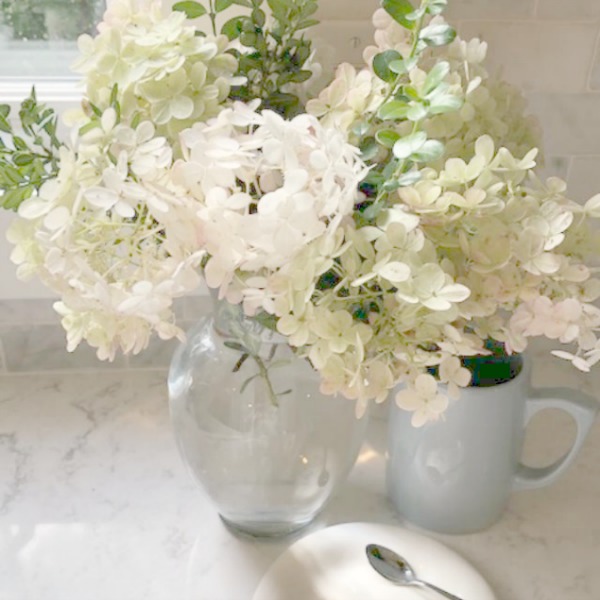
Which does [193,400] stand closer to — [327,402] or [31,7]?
[327,402]

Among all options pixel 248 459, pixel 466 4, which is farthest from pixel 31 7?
pixel 248 459

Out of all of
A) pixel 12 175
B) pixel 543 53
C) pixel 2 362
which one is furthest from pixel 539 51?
pixel 2 362

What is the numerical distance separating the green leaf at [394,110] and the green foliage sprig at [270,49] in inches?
5.7

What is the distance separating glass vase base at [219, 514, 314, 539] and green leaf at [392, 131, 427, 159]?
0.41 metres

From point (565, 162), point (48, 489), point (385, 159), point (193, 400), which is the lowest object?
point (48, 489)

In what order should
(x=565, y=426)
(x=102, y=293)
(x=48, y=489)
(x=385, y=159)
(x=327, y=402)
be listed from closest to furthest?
1. (x=102, y=293)
2. (x=385, y=159)
3. (x=327, y=402)
4. (x=48, y=489)
5. (x=565, y=426)

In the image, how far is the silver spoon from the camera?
0.71 metres

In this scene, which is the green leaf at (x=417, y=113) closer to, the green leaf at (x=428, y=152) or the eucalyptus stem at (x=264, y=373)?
the green leaf at (x=428, y=152)

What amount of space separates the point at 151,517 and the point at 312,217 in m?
0.45

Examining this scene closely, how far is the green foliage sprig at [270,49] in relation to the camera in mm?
633

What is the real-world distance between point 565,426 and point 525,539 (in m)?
0.20

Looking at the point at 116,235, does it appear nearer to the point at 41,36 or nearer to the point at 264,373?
the point at 264,373

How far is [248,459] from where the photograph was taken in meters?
0.74

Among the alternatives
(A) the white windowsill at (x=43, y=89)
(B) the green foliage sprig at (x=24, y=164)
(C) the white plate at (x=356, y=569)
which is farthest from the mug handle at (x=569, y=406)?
(A) the white windowsill at (x=43, y=89)
